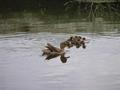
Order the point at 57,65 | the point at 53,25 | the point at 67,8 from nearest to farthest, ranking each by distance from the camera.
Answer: the point at 57,65 < the point at 53,25 < the point at 67,8

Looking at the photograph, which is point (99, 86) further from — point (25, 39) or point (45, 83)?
point (25, 39)

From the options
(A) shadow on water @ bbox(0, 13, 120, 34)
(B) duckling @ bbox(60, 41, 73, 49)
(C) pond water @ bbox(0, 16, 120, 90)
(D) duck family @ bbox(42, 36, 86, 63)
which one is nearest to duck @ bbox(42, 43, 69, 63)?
(D) duck family @ bbox(42, 36, 86, 63)

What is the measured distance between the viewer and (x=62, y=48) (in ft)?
48.9

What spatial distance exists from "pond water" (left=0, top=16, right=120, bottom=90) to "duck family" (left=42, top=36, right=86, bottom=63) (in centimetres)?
18

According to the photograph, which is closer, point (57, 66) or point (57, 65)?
point (57, 66)

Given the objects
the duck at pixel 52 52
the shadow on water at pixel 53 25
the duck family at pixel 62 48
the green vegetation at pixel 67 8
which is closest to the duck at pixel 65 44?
the duck family at pixel 62 48

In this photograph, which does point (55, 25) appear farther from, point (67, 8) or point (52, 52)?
point (67, 8)

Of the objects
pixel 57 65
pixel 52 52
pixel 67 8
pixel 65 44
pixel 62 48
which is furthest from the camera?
pixel 67 8

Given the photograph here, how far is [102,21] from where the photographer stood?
21266 millimetres

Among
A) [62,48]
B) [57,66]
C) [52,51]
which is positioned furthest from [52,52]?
[57,66]

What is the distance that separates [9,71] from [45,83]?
1.52m

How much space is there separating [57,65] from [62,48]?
1907 millimetres

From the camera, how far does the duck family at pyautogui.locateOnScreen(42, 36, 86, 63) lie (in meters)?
14.2

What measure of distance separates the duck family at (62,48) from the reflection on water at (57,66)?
0.67ft
